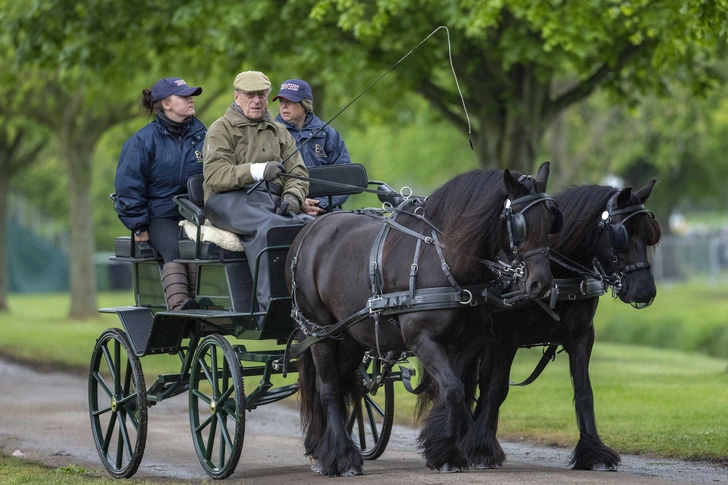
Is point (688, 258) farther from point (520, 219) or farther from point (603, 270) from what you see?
point (520, 219)

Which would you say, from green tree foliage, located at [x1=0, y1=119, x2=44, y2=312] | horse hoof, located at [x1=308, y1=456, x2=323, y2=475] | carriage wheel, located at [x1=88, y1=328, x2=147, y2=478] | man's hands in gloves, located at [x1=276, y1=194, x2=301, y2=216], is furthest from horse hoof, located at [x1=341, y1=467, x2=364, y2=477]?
green tree foliage, located at [x1=0, y1=119, x2=44, y2=312]

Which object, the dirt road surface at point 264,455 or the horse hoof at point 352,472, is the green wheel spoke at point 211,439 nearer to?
the dirt road surface at point 264,455

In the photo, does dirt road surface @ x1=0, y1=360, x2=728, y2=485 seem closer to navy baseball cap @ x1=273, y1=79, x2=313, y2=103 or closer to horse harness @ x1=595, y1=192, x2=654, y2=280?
horse harness @ x1=595, y1=192, x2=654, y2=280

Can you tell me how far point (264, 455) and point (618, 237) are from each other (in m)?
3.57

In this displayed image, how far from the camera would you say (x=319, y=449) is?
8.19 meters

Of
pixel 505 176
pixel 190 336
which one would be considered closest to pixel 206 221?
pixel 190 336

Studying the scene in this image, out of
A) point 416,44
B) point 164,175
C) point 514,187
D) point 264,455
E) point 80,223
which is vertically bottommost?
point 264,455

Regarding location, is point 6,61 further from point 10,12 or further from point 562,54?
point 562,54

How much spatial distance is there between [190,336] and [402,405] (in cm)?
474

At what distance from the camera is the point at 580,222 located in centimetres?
818

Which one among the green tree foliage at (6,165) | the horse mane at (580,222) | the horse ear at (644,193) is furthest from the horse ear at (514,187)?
the green tree foliage at (6,165)

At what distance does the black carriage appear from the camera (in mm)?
8367

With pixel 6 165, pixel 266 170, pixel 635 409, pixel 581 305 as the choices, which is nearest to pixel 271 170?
pixel 266 170

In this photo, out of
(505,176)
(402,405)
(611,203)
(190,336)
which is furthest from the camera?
(402,405)
